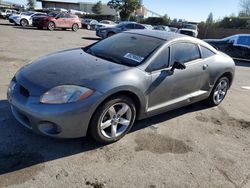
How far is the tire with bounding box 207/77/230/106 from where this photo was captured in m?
5.75

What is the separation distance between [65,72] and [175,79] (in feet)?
5.84

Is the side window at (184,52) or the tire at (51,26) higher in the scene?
the side window at (184,52)

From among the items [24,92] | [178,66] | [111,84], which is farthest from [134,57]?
[24,92]

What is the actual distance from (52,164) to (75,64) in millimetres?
1483

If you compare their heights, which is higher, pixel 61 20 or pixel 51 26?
pixel 61 20

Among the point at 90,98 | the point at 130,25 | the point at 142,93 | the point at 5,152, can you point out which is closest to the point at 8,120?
the point at 5,152

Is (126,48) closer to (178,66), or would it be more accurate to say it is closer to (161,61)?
(161,61)

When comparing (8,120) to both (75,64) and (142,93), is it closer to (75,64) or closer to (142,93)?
(75,64)

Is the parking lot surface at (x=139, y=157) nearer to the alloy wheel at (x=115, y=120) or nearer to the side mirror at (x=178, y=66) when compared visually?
the alloy wheel at (x=115, y=120)

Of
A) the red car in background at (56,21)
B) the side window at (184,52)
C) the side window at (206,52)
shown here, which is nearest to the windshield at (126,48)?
the side window at (184,52)

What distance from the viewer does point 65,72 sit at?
12.6 ft

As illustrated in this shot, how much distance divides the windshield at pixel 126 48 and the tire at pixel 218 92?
1863 mm

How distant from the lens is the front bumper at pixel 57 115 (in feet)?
11.0

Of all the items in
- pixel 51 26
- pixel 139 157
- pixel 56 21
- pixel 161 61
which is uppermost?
pixel 161 61
